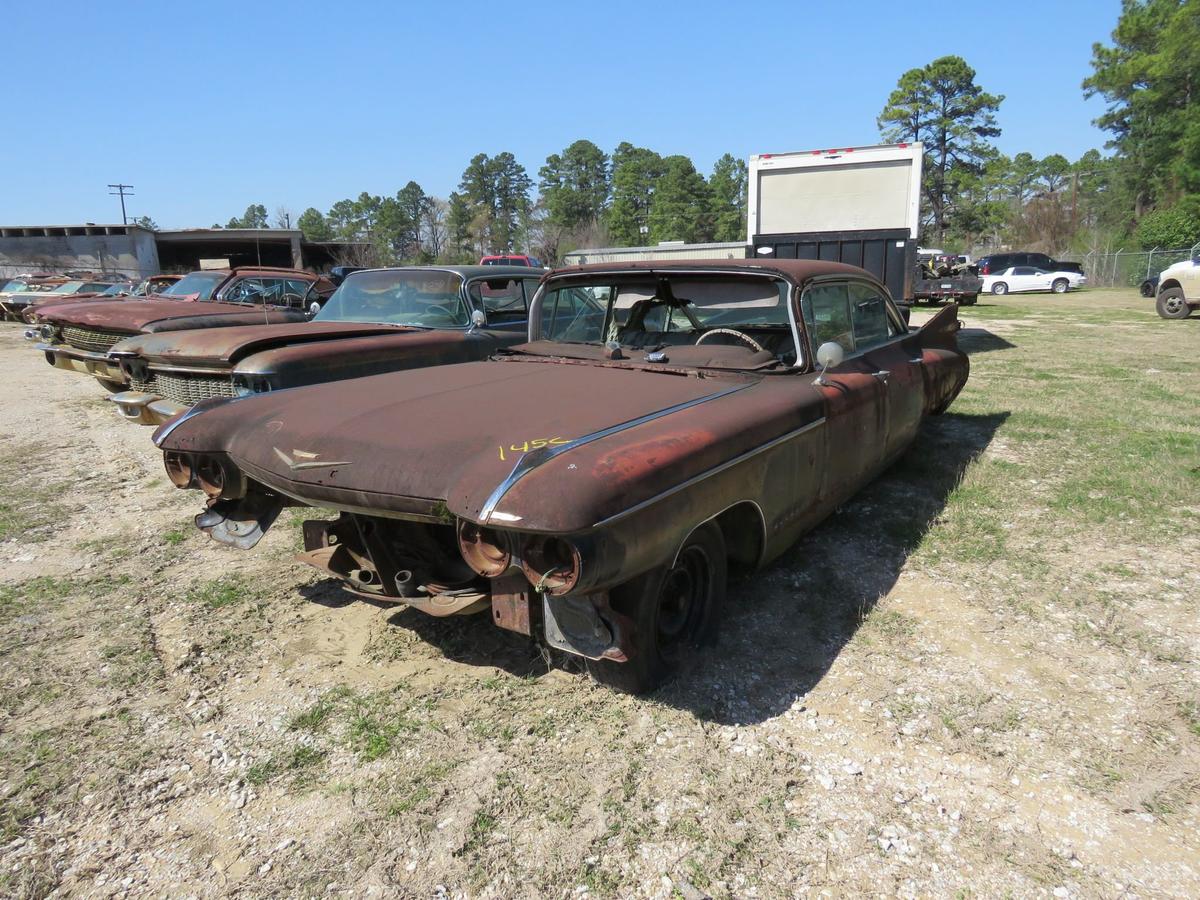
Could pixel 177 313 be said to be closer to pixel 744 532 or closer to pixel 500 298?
pixel 500 298

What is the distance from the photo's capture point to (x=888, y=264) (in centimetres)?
1025

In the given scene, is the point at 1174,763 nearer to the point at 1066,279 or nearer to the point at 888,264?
the point at 888,264

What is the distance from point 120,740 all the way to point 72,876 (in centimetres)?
64

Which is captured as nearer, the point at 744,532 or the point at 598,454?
the point at 598,454

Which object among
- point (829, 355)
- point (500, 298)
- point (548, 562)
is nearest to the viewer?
point (548, 562)

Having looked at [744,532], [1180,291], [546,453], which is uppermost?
[1180,291]

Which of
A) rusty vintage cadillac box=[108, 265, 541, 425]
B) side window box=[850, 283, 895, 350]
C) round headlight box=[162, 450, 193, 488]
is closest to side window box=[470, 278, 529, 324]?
rusty vintage cadillac box=[108, 265, 541, 425]

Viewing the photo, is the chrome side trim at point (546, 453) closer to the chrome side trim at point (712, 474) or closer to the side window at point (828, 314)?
the chrome side trim at point (712, 474)

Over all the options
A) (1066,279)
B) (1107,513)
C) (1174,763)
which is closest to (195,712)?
(1174,763)

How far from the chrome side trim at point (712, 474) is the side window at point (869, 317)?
1.14 m

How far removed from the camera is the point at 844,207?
10.6m

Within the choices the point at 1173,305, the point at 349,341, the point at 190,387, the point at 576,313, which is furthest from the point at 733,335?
the point at 1173,305

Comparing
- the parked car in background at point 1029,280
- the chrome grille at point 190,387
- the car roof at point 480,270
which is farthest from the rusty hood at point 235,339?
the parked car in background at point 1029,280

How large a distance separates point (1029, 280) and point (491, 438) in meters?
33.6
